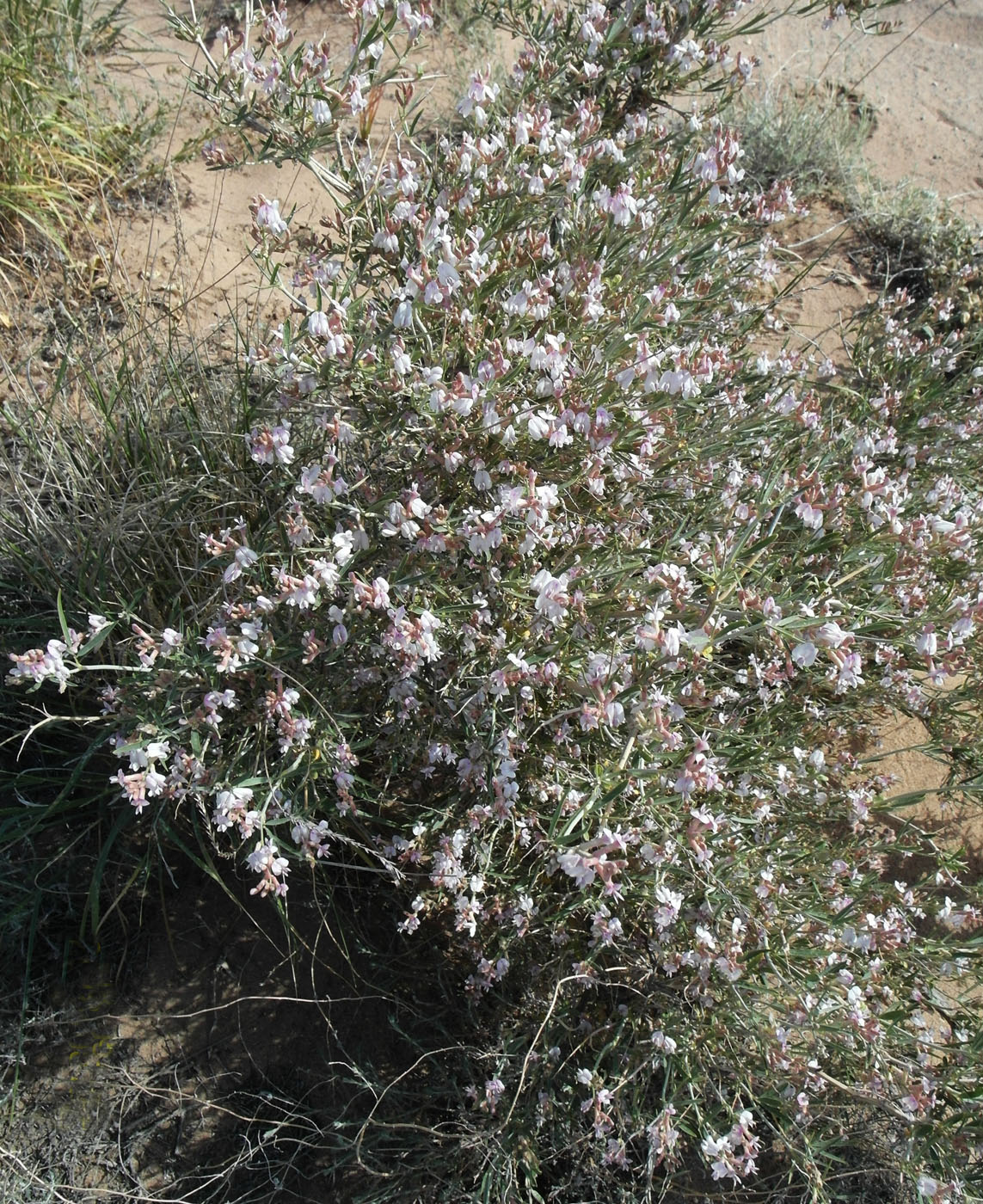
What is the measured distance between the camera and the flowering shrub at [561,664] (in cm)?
214

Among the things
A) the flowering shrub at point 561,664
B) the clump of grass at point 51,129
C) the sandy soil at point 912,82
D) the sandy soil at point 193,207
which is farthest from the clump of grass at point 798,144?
the clump of grass at point 51,129

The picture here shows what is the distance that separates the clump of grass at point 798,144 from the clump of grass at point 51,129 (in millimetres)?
3099

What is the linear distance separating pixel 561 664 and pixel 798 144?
4.14m

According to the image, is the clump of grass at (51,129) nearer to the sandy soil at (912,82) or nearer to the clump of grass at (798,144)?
the clump of grass at (798,144)

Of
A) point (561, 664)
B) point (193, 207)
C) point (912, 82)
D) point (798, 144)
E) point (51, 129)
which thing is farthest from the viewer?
point (912, 82)

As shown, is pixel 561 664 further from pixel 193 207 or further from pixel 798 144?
pixel 798 144

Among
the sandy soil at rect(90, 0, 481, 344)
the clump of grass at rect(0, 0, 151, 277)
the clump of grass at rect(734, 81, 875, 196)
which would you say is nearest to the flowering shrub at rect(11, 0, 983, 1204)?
the sandy soil at rect(90, 0, 481, 344)

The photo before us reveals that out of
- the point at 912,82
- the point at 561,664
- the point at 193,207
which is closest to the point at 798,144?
the point at 912,82

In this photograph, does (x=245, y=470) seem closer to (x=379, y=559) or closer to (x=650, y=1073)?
(x=379, y=559)

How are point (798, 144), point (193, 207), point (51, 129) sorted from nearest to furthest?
1. point (51, 129)
2. point (193, 207)
3. point (798, 144)

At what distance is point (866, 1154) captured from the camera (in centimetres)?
260

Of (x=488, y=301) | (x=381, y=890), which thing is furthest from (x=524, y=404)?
(x=381, y=890)

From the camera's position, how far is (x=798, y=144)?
5102mm

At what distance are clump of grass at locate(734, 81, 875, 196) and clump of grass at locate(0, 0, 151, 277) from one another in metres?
3.10
